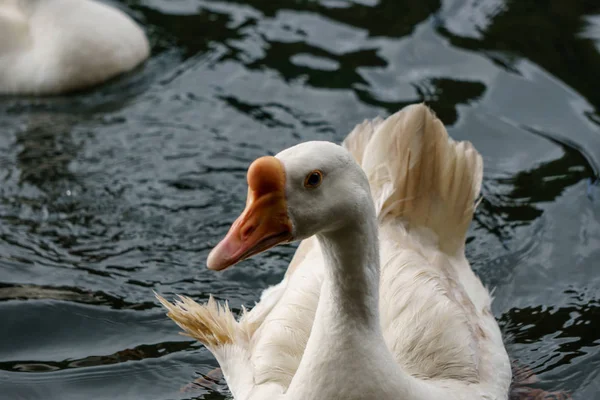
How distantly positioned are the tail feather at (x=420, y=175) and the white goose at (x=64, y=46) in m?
3.68

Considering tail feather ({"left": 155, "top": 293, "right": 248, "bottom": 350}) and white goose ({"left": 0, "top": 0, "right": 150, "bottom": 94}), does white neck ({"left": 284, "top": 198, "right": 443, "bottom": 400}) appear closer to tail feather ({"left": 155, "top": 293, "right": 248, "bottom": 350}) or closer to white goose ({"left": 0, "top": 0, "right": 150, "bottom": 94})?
tail feather ({"left": 155, "top": 293, "right": 248, "bottom": 350})

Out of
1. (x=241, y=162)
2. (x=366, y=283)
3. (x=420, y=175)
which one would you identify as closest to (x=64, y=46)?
(x=241, y=162)

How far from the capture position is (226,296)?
5.65m

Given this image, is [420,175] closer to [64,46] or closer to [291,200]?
[291,200]

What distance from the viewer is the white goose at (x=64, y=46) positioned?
8125mm

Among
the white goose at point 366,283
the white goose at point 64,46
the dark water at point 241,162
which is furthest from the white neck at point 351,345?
the white goose at point 64,46

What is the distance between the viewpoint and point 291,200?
3375 millimetres

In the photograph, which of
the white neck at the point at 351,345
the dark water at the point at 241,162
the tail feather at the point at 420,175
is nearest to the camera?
the white neck at the point at 351,345

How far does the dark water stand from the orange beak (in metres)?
1.83

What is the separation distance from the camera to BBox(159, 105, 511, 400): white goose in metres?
3.39

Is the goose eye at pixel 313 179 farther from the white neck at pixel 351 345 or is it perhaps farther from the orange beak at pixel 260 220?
the white neck at pixel 351 345

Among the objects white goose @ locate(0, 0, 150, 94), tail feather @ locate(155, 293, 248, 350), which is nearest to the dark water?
white goose @ locate(0, 0, 150, 94)

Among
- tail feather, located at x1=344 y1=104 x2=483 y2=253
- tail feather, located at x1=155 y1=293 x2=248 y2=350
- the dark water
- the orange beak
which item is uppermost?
the orange beak

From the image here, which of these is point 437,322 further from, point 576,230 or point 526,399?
point 576,230
